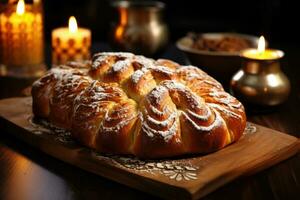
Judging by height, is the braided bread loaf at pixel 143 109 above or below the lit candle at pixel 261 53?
below

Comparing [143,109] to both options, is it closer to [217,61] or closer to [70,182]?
[70,182]

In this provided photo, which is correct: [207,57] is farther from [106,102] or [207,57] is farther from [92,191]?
[92,191]

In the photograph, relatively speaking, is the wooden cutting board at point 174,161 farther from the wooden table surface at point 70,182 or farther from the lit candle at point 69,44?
the lit candle at point 69,44

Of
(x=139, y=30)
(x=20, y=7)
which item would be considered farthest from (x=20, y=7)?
(x=139, y=30)

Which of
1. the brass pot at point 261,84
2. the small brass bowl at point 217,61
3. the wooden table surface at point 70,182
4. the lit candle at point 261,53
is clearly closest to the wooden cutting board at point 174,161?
the wooden table surface at point 70,182

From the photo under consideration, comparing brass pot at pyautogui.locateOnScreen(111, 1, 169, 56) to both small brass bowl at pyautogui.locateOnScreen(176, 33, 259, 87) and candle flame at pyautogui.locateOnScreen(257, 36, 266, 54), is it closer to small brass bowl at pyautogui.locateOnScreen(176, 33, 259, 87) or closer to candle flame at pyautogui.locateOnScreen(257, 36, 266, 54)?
small brass bowl at pyautogui.locateOnScreen(176, 33, 259, 87)
